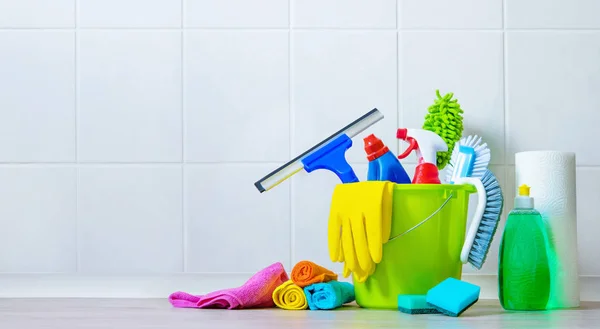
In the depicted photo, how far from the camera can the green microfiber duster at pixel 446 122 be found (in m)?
1.34

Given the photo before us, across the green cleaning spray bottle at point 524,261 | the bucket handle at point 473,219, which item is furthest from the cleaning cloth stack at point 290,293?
the green cleaning spray bottle at point 524,261

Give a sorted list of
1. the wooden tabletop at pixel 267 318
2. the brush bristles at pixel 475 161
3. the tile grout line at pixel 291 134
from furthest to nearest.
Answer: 1. the tile grout line at pixel 291 134
2. the brush bristles at pixel 475 161
3. the wooden tabletop at pixel 267 318

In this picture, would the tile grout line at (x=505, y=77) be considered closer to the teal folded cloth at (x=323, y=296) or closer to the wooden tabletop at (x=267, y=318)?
the wooden tabletop at (x=267, y=318)

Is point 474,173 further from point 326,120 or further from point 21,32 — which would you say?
point 21,32

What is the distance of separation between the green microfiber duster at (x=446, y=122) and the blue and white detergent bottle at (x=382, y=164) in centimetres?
18

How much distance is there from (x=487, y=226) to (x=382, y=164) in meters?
0.18

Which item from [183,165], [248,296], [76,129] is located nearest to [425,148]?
[248,296]

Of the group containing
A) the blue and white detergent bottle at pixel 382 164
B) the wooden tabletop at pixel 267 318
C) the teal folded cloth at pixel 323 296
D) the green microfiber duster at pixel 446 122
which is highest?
the green microfiber duster at pixel 446 122

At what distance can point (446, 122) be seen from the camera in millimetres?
1347

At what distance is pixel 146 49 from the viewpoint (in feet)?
4.79

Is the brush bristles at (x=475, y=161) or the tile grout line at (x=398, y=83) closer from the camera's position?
the brush bristles at (x=475, y=161)

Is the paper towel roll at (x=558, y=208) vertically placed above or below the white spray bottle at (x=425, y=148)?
below

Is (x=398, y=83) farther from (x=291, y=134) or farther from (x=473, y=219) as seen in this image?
(x=473, y=219)

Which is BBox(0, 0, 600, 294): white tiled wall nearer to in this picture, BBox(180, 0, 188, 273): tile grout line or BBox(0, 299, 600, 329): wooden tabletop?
BBox(180, 0, 188, 273): tile grout line
